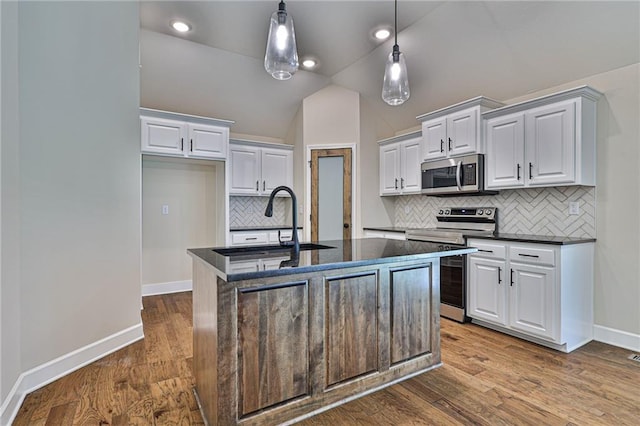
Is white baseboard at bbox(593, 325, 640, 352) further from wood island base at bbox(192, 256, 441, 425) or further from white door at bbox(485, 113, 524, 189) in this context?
wood island base at bbox(192, 256, 441, 425)

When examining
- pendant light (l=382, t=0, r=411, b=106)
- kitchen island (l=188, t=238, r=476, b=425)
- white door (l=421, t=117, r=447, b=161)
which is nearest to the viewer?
kitchen island (l=188, t=238, r=476, b=425)

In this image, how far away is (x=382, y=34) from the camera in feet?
11.9

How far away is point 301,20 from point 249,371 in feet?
10.8

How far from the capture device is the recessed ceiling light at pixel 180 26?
347cm

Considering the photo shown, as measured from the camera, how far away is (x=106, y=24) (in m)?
2.72

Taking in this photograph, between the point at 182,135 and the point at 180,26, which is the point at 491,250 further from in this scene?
the point at 180,26

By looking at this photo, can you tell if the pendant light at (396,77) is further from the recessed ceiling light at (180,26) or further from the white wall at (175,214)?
the white wall at (175,214)

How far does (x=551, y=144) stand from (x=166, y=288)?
4853 mm

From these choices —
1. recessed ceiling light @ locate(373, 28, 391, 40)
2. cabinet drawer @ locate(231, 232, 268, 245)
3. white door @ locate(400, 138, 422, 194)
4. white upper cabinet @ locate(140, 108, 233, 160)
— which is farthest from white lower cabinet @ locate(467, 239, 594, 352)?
white upper cabinet @ locate(140, 108, 233, 160)

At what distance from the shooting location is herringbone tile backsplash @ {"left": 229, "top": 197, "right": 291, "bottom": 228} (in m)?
5.08

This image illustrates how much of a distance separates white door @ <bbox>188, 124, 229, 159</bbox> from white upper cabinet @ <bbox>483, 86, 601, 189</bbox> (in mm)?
3172

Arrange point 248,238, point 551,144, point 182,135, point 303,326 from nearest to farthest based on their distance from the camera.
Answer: point 303,326, point 551,144, point 182,135, point 248,238

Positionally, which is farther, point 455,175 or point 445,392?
point 455,175

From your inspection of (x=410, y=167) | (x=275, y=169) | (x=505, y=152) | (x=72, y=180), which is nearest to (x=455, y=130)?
(x=505, y=152)
